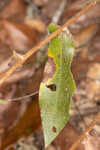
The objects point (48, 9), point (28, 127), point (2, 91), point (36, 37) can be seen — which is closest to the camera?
point (28, 127)

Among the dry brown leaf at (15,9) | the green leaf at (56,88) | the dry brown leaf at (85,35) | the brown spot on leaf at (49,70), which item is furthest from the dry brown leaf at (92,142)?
the dry brown leaf at (15,9)

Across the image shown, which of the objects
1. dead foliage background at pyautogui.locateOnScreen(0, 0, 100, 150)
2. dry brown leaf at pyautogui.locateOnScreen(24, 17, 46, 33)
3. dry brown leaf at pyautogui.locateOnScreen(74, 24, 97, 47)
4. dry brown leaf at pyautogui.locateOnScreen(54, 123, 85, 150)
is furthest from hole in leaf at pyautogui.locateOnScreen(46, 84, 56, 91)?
dry brown leaf at pyautogui.locateOnScreen(24, 17, 46, 33)

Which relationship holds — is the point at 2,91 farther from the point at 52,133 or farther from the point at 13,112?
the point at 52,133

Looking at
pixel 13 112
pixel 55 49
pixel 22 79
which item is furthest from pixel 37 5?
pixel 55 49

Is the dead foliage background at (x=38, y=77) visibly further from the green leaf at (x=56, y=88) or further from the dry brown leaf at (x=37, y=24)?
the green leaf at (x=56, y=88)

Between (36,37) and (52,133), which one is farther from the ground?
(36,37)

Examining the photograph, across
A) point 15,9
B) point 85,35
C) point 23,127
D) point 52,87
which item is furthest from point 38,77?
point 15,9

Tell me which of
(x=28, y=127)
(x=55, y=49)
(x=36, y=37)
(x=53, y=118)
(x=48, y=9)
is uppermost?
(x=48, y=9)

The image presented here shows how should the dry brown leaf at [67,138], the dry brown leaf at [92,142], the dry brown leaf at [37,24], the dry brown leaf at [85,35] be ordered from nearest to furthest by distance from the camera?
the dry brown leaf at [92,142], the dry brown leaf at [67,138], the dry brown leaf at [85,35], the dry brown leaf at [37,24]
